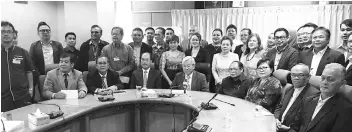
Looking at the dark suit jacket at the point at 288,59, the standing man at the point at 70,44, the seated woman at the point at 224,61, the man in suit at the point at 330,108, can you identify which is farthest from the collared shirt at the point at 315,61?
the standing man at the point at 70,44

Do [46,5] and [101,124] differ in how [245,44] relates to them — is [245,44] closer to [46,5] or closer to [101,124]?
[101,124]

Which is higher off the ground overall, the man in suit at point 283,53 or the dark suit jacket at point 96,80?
the man in suit at point 283,53

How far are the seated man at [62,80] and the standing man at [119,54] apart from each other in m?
0.80

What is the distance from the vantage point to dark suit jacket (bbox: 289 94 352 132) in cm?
219

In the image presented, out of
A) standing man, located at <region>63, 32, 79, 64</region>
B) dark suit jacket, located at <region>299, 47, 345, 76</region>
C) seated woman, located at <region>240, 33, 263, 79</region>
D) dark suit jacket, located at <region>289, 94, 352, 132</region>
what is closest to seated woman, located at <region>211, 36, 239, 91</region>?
seated woman, located at <region>240, 33, 263, 79</region>

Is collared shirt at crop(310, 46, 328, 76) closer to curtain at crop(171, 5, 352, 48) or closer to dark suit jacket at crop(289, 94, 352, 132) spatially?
dark suit jacket at crop(289, 94, 352, 132)

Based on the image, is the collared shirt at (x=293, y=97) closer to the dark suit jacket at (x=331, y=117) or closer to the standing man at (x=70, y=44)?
the dark suit jacket at (x=331, y=117)

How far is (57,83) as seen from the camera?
330 cm

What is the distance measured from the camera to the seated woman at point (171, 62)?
13.4ft

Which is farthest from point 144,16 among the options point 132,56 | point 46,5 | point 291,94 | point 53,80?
point 291,94

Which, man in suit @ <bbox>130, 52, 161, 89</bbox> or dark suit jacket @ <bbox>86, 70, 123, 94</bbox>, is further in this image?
man in suit @ <bbox>130, 52, 161, 89</bbox>

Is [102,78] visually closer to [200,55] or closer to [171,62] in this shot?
[171,62]

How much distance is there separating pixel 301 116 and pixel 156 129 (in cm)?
159

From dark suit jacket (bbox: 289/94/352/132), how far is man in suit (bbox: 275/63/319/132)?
0.50 ft
